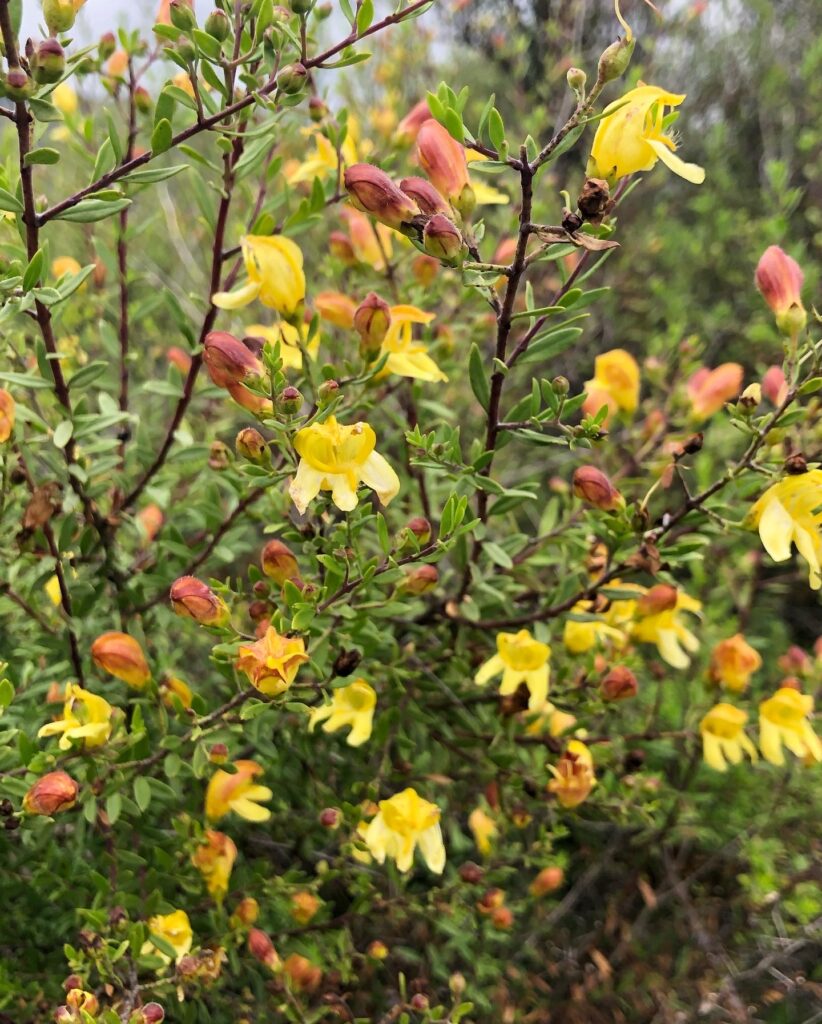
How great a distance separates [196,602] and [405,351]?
501 mm

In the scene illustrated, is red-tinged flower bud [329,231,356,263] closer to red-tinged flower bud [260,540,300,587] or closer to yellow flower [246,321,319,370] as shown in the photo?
yellow flower [246,321,319,370]

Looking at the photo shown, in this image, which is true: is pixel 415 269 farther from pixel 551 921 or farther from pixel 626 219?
pixel 626 219

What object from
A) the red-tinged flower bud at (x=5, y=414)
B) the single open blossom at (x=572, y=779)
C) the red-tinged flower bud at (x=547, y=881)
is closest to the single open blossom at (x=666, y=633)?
the single open blossom at (x=572, y=779)

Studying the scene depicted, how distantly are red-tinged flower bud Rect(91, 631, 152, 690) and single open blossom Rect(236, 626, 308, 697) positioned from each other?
297mm

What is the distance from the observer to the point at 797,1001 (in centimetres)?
215

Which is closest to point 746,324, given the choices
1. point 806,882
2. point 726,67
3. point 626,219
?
point 626,219

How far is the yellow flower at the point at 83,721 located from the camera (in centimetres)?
106

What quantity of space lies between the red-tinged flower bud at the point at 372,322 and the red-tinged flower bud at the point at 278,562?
1.00 feet

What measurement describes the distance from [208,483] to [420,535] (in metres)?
0.58

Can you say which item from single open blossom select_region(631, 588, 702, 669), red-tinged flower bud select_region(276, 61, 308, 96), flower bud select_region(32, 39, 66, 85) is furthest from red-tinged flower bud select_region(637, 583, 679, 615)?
flower bud select_region(32, 39, 66, 85)

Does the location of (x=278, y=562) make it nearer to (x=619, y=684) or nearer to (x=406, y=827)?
(x=406, y=827)

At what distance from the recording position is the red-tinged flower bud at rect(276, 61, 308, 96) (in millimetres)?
944

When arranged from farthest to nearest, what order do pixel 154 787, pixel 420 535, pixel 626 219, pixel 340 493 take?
pixel 626 219, pixel 154 787, pixel 420 535, pixel 340 493

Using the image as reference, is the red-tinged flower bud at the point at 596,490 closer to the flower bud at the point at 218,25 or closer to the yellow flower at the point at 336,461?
the yellow flower at the point at 336,461
